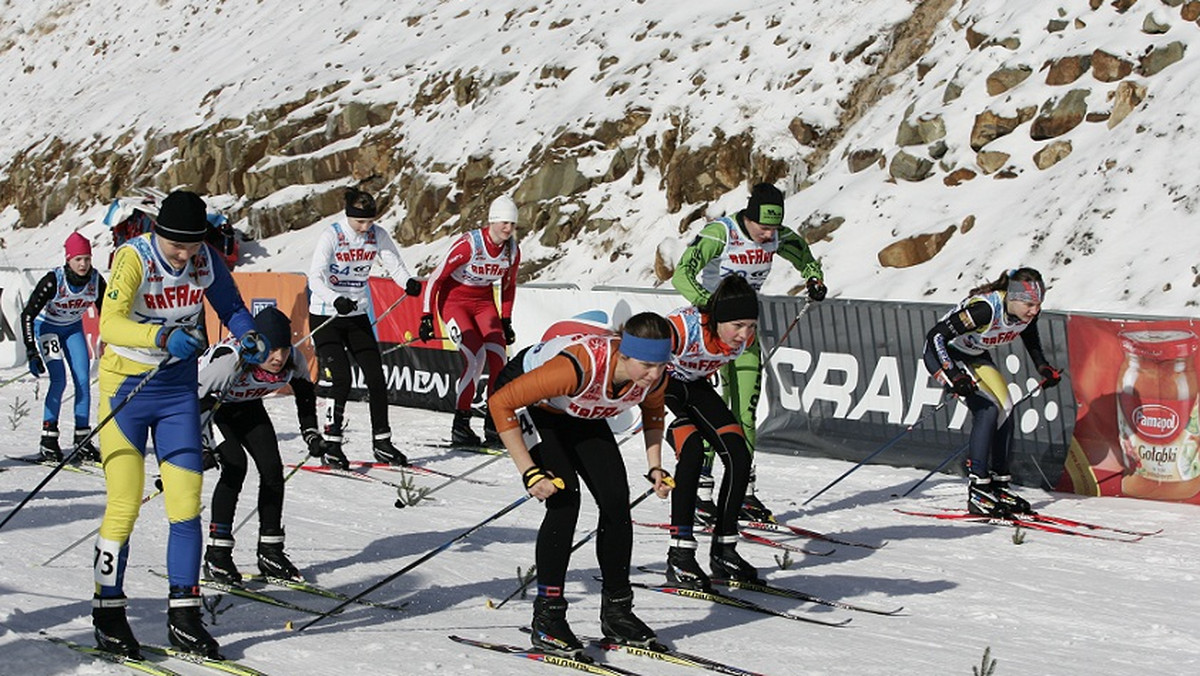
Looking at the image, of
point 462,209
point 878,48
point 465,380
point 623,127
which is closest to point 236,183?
point 462,209

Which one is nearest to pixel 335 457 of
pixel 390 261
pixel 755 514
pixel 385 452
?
pixel 385 452

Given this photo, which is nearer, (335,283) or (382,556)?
(382,556)

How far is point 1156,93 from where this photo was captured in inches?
651

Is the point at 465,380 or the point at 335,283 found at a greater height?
the point at 335,283

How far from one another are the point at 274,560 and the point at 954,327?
16.4 feet

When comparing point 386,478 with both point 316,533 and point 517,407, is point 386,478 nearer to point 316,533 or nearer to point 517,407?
point 316,533

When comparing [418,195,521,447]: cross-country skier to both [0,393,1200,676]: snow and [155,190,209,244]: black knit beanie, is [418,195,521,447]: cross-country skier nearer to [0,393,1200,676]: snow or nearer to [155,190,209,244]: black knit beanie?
[0,393,1200,676]: snow

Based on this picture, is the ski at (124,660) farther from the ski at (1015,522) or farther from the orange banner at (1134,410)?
the orange banner at (1134,410)

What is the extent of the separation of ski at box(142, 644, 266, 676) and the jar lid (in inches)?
292

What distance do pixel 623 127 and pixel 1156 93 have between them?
8.85 meters

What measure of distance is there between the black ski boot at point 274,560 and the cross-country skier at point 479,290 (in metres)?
4.49

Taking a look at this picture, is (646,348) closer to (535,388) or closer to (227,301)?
(535,388)

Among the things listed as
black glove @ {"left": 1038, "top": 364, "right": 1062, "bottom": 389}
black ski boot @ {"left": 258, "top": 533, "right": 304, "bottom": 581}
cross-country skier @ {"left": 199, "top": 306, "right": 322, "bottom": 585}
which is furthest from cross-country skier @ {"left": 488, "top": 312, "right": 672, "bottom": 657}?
black glove @ {"left": 1038, "top": 364, "right": 1062, "bottom": 389}

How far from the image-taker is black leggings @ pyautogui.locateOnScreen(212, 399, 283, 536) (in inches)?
271
